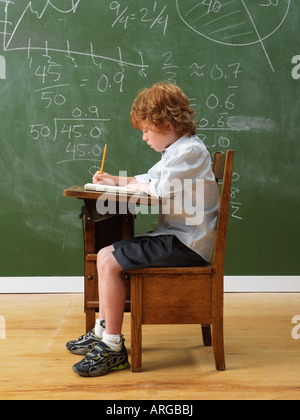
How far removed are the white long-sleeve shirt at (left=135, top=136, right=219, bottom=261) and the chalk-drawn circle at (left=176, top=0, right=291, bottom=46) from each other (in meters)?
1.49

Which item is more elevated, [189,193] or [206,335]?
[189,193]

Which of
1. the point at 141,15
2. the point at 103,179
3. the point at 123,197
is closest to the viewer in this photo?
the point at 123,197

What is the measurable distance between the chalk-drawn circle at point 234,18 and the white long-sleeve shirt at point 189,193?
149 centimetres

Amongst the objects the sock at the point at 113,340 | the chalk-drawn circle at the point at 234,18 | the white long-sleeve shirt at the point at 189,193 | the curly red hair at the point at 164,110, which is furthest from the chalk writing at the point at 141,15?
the sock at the point at 113,340

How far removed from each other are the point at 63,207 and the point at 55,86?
2.47ft

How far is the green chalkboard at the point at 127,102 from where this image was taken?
3377 millimetres

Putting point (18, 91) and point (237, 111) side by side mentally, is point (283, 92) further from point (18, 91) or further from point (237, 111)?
point (18, 91)

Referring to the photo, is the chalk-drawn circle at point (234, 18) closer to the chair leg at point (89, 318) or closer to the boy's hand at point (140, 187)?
the boy's hand at point (140, 187)

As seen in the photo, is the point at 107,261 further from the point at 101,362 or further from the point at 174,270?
the point at 101,362

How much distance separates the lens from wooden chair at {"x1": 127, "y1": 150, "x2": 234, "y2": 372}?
2.08m

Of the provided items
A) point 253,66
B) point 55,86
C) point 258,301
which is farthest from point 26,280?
point 253,66

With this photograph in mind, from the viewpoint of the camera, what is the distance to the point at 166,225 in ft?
7.29

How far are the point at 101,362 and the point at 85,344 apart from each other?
0.92ft

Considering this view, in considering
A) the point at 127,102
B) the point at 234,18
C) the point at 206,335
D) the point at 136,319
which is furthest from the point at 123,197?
the point at 234,18
